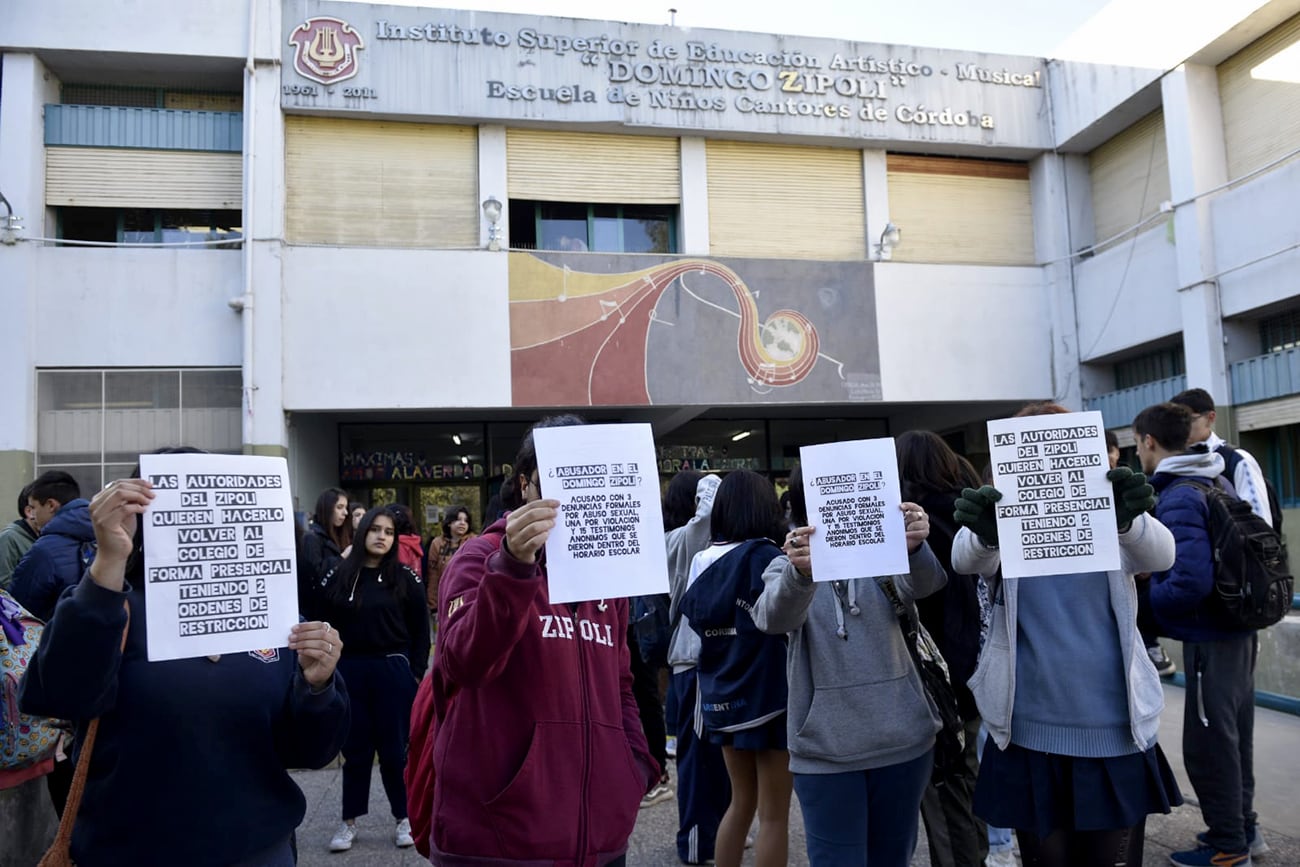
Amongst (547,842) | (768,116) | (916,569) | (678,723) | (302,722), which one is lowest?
(678,723)

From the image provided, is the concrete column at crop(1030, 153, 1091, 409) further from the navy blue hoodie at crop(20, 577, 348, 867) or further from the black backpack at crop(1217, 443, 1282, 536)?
the navy blue hoodie at crop(20, 577, 348, 867)

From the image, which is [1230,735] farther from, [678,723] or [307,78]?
[307,78]

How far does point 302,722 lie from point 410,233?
38.0ft

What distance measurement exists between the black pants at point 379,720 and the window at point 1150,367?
39.8ft

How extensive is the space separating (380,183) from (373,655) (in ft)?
30.3

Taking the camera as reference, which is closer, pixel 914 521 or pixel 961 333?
pixel 914 521

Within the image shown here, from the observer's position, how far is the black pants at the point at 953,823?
13.3ft

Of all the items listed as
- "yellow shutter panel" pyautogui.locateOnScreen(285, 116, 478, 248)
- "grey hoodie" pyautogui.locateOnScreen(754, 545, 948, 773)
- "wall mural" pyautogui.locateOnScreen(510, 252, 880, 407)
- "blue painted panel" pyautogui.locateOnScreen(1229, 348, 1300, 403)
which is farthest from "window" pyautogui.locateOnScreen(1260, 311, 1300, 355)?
"grey hoodie" pyautogui.locateOnScreen(754, 545, 948, 773)

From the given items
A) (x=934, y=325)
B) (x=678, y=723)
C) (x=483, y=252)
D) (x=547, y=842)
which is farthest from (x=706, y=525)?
(x=934, y=325)

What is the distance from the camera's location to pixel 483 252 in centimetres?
1321

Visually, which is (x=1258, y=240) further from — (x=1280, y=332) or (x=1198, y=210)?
(x=1280, y=332)

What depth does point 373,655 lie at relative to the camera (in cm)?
571

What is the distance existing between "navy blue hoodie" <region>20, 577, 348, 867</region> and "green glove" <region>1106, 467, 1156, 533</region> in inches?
94.0

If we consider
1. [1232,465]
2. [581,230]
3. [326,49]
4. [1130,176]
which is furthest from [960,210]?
[1232,465]
